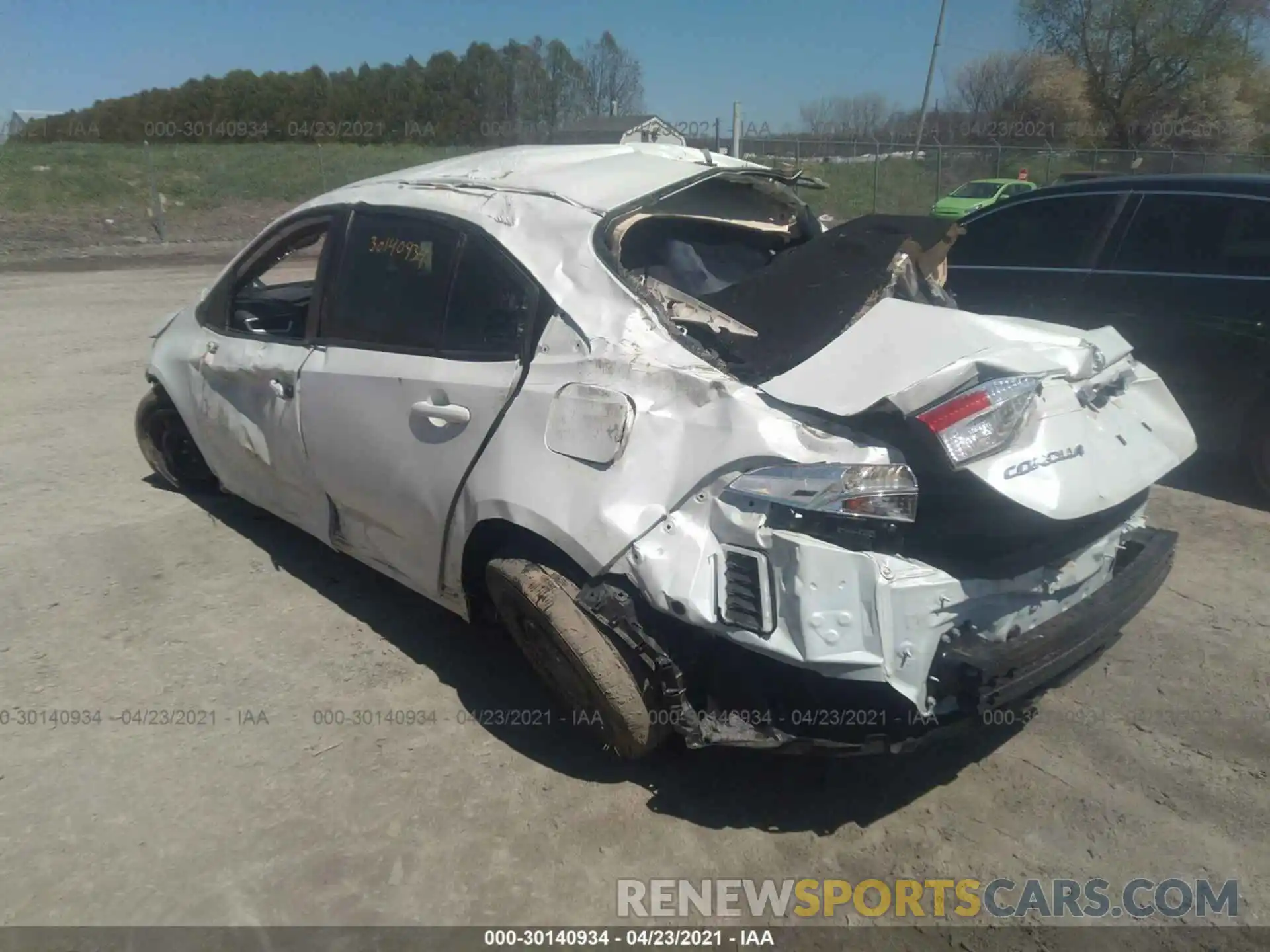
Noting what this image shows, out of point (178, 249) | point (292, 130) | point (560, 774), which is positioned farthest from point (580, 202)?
point (292, 130)

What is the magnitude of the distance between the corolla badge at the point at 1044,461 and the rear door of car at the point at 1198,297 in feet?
9.22

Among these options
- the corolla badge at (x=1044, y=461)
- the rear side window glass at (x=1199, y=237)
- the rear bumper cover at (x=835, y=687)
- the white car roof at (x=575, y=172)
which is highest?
the white car roof at (x=575, y=172)

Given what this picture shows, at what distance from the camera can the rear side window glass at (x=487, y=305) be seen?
304 cm

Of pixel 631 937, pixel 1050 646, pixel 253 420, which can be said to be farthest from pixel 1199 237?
pixel 253 420

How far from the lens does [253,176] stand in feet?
80.3

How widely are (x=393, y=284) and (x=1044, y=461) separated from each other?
2.26 m

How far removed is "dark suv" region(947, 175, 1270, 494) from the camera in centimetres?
476

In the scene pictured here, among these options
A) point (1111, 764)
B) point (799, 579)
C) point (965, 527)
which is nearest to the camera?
point (799, 579)

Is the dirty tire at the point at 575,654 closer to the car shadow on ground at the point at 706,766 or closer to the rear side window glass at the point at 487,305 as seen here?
the car shadow on ground at the point at 706,766

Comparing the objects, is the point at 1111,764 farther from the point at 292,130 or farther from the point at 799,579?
the point at 292,130

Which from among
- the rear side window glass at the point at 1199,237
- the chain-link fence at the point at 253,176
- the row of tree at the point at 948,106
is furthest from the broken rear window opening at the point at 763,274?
the row of tree at the point at 948,106

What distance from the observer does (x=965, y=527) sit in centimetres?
249

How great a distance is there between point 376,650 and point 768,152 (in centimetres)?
2530

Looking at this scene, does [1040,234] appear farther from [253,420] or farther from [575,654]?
[253,420]
